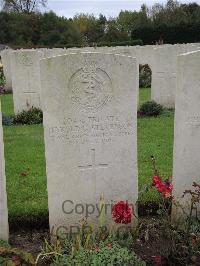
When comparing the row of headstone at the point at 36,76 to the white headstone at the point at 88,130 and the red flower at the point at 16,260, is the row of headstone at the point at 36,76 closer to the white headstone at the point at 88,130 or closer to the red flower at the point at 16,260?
the white headstone at the point at 88,130

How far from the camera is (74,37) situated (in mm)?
37000

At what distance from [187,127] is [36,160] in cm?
306

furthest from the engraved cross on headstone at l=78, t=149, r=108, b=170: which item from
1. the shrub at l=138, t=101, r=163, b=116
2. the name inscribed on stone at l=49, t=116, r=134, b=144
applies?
the shrub at l=138, t=101, r=163, b=116

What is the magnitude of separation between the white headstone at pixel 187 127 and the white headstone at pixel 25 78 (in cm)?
662

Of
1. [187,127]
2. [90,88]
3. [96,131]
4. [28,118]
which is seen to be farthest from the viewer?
[28,118]

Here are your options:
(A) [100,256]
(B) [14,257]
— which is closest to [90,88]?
(A) [100,256]

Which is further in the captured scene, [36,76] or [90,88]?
[36,76]

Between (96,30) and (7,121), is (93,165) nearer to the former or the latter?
(7,121)

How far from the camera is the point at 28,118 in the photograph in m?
9.80

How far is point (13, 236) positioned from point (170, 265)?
1.64m

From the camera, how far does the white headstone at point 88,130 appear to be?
3783 mm

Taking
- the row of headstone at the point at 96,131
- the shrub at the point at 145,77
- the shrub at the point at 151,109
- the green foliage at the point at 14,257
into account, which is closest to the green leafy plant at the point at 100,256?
the green foliage at the point at 14,257

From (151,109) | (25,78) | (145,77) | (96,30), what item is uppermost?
(96,30)

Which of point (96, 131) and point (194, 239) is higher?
point (96, 131)
